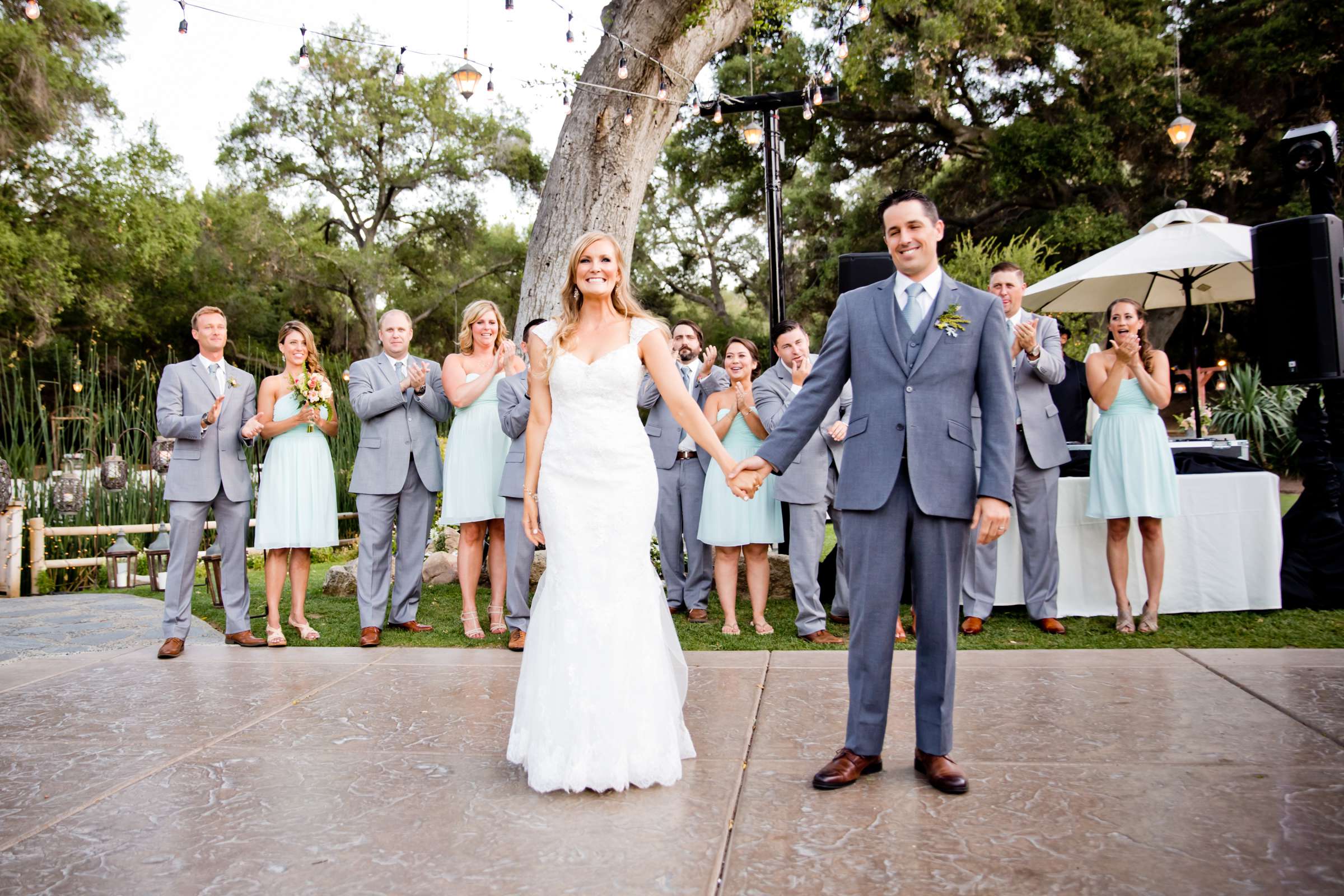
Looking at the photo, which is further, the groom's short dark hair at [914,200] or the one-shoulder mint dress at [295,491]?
the one-shoulder mint dress at [295,491]

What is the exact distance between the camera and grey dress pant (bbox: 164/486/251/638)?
6008 mm

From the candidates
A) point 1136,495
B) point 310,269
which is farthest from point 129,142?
point 1136,495

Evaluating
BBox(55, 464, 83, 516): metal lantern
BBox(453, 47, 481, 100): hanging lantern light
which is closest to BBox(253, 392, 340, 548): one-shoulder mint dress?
BBox(453, 47, 481, 100): hanging lantern light

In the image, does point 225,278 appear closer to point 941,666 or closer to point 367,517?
point 367,517

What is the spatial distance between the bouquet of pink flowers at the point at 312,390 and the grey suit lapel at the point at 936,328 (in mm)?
4145

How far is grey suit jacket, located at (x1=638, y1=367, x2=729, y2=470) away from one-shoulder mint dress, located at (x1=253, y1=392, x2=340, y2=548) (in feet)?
7.18

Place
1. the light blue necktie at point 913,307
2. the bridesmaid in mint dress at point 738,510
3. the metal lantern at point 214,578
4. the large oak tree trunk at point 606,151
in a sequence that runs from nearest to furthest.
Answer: the light blue necktie at point 913,307, the bridesmaid in mint dress at point 738,510, the metal lantern at point 214,578, the large oak tree trunk at point 606,151

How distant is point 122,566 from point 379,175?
79.8 ft

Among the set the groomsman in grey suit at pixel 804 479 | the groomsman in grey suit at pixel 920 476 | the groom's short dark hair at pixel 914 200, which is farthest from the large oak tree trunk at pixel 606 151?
the groomsman in grey suit at pixel 920 476

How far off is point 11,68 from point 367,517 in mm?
18996

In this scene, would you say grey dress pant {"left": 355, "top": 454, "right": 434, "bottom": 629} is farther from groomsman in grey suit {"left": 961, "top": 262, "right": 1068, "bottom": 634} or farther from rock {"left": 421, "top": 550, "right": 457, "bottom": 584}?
groomsman in grey suit {"left": 961, "top": 262, "right": 1068, "bottom": 634}

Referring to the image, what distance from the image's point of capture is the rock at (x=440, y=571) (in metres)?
9.10

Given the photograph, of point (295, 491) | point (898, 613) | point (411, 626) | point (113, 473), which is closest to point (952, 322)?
point (898, 613)

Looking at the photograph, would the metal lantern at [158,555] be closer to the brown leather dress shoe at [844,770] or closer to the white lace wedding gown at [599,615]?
the white lace wedding gown at [599,615]
